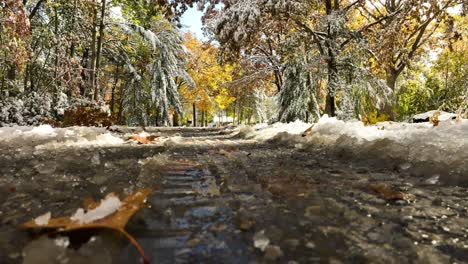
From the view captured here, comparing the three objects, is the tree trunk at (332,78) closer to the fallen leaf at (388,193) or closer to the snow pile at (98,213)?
the fallen leaf at (388,193)

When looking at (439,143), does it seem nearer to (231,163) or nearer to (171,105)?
(231,163)

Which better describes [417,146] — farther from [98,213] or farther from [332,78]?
[332,78]

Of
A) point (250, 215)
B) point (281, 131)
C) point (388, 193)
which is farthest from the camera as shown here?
point (281, 131)

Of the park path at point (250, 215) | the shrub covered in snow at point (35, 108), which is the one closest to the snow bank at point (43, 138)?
the park path at point (250, 215)

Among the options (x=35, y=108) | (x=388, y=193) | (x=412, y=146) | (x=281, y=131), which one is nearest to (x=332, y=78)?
(x=281, y=131)

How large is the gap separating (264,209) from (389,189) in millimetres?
1075

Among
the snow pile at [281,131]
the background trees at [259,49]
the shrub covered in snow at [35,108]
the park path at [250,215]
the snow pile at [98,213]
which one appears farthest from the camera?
the shrub covered in snow at [35,108]

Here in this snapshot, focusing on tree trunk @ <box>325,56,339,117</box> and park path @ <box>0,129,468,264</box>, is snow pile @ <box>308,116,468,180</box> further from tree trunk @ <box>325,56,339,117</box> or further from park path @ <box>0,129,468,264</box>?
tree trunk @ <box>325,56,339,117</box>

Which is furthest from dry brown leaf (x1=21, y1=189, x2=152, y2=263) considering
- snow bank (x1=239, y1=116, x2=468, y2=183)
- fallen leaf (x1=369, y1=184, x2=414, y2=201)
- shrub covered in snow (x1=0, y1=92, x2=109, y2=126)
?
shrub covered in snow (x1=0, y1=92, x2=109, y2=126)

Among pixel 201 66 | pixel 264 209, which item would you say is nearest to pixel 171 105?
pixel 201 66

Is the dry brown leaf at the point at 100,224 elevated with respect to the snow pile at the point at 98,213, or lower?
lower

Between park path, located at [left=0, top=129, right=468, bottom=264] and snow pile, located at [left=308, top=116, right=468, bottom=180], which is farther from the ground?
snow pile, located at [left=308, top=116, right=468, bottom=180]

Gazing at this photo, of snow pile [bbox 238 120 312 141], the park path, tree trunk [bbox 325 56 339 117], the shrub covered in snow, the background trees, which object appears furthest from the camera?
the shrub covered in snow

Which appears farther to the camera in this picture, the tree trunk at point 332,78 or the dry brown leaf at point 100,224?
the tree trunk at point 332,78
